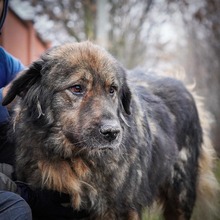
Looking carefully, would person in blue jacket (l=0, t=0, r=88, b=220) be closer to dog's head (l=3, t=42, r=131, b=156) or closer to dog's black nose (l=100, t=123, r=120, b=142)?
dog's head (l=3, t=42, r=131, b=156)

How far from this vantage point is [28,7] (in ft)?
42.0

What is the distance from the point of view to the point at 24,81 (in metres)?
3.69

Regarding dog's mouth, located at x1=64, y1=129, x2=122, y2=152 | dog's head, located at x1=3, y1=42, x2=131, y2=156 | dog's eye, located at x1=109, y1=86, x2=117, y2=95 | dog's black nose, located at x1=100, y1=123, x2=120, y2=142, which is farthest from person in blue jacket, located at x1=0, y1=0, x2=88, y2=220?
dog's eye, located at x1=109, y1=86, x2=117, y2=95

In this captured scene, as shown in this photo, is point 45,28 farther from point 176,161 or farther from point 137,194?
point 137,194

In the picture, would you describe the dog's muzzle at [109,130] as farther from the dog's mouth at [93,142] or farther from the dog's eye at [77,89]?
the dog's eye at [77,89]

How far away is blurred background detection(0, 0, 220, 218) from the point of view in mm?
10375

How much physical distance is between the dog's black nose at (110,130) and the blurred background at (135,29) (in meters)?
6.42

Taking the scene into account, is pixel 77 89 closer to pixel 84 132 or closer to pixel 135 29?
pixel 84 132

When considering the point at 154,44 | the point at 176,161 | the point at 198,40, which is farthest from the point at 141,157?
the point at 154,44

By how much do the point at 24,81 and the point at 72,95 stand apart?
0.41 m

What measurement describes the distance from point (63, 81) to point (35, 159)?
0.64 meters

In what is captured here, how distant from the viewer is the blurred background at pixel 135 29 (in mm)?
10375

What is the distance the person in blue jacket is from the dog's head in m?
0.26

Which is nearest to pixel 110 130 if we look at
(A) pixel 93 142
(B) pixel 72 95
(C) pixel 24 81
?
(A) pixel 93 142
